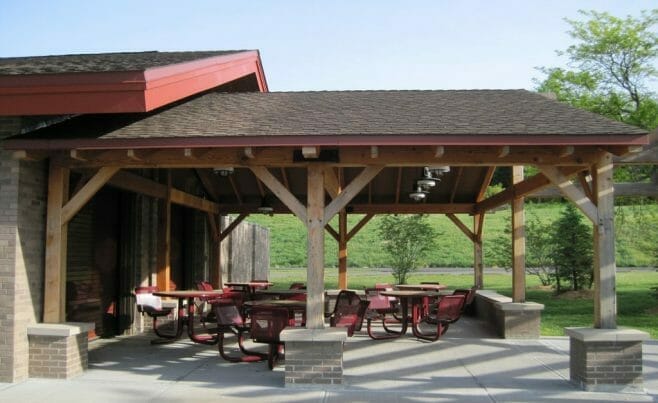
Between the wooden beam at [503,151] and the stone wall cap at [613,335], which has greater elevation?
the wooden beam at [503,151]

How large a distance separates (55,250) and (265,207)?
278 inches

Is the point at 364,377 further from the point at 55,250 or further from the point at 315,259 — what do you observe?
the point at 55,250

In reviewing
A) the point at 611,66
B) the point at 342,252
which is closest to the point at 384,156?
the point at 342,252

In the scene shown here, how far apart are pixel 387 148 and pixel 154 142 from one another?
275 centimetres

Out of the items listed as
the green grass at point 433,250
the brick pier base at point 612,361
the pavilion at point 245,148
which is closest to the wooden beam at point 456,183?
the pavilion at point 245,148

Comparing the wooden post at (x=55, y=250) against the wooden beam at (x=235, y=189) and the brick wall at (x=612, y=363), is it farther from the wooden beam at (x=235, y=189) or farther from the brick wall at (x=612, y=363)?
the brick wall at (x=612, y=363)

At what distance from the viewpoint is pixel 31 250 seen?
747cm

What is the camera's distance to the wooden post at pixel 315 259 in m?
7.35

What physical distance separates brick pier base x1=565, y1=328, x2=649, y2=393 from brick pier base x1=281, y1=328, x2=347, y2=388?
2.76 metres

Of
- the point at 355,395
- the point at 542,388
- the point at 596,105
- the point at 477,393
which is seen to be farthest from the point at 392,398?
the point at 596,105

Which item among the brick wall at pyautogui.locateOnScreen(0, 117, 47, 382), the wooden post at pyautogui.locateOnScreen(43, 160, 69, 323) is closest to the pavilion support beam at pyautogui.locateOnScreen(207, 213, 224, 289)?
the wooden post at pyautogui.locateOnScreen(43, 160, 69, 323)

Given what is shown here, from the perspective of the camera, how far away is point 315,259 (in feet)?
24.3

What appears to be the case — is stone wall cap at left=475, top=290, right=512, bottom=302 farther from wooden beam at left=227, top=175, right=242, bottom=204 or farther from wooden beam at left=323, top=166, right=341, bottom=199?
wooden beam at left=227, top=175, right=242, bottom=204

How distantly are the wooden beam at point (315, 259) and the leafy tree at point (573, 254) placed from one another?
46.0ft
